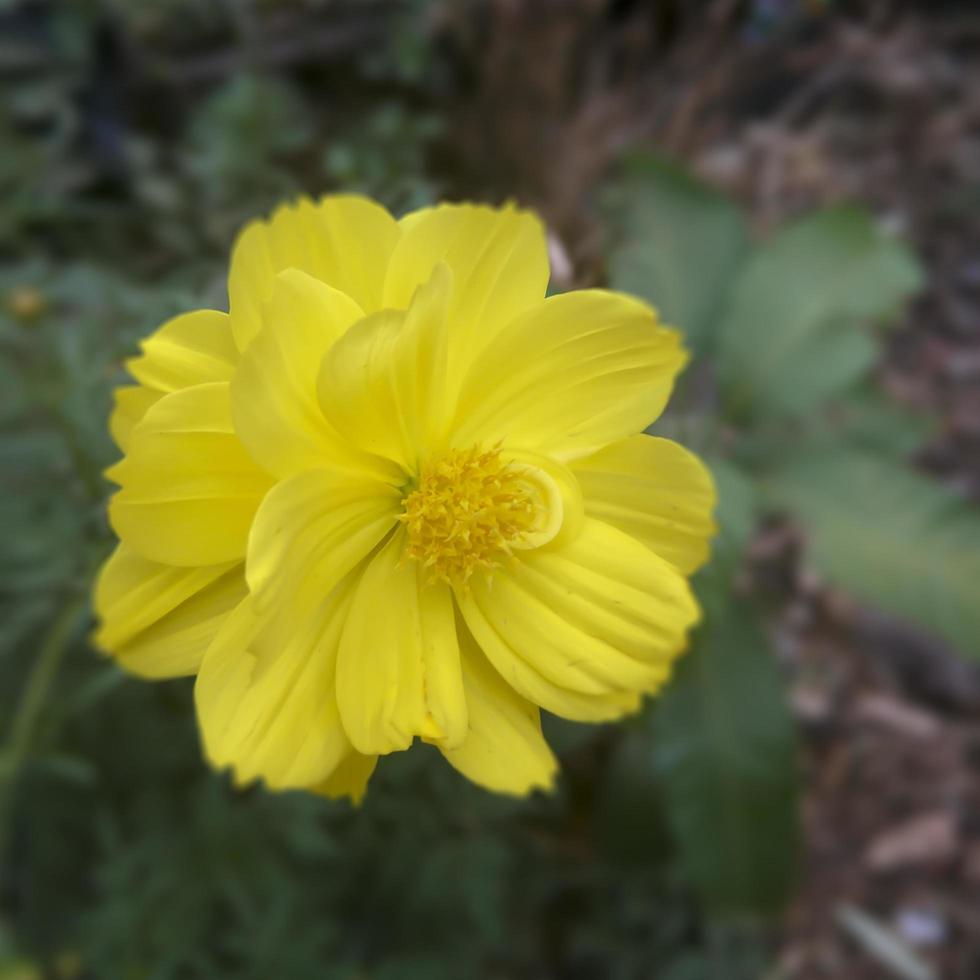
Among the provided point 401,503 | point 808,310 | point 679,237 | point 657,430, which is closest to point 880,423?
point 808,310

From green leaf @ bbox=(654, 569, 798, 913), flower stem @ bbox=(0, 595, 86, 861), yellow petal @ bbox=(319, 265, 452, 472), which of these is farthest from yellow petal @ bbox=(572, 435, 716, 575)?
green leaf @ bbox=(654, 569, 798, 913)

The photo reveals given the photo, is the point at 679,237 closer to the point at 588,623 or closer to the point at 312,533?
the point at 588,623

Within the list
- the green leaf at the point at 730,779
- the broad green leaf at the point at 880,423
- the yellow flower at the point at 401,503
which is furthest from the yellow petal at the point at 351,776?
the broad green leaf at the point at 880,423

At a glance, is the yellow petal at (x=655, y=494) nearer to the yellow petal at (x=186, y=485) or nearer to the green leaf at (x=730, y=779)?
the yellow petal at (x=186, y=485)

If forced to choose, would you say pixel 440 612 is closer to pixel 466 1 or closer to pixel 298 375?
pixel 298 375

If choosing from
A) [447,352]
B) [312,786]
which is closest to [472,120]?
[447,352]

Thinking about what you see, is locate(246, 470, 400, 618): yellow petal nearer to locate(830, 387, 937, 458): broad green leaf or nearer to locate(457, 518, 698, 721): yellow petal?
locate(457, 518, 698, 721): yellow petal
